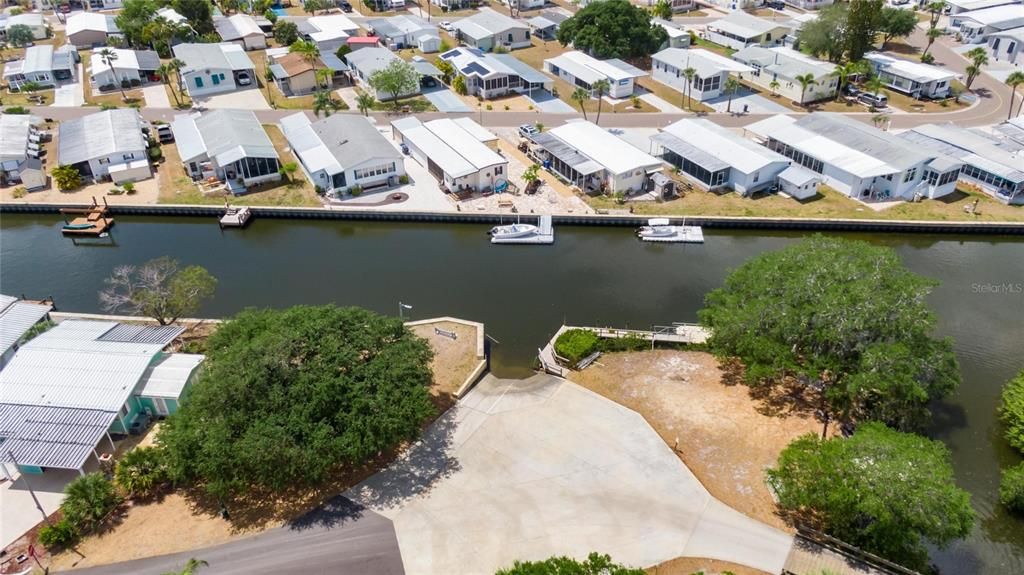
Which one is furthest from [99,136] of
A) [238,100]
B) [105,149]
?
[238,100]

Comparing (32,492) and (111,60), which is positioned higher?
(111,60)

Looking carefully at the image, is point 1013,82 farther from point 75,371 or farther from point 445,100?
point 75,371

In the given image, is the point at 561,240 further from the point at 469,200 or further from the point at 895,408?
the point at 895,408

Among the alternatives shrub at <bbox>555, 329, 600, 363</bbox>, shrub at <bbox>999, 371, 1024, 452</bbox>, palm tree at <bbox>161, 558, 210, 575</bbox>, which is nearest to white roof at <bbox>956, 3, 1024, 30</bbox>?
shrub at <bbox>999, 371, 1024, 452</bbox>

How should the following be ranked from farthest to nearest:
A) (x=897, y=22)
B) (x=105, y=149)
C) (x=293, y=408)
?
(x=897, y=22) → (x=105, y=149) → (x=293, y=408)

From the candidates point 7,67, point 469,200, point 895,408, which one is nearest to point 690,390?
point 895,408

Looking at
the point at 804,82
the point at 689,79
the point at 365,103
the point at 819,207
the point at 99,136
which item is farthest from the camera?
the point at 689,79

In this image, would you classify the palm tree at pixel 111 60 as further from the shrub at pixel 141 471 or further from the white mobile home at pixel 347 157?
the shrub at pixel 141 471

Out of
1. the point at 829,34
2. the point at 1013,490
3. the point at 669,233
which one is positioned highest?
the point at 829,34
